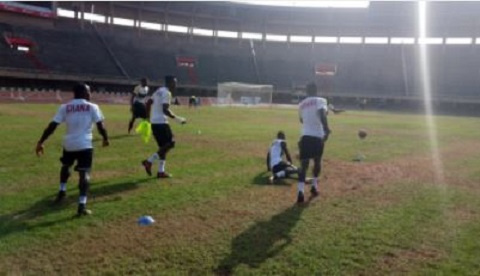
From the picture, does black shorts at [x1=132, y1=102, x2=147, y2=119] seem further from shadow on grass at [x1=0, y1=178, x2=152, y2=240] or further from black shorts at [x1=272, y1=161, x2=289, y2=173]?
shadow on grass at [x1=0, y1=178, x2=152, y2=240]

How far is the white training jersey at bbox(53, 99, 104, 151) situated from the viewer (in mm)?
7711

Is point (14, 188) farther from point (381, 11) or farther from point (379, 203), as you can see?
point (381, 11)

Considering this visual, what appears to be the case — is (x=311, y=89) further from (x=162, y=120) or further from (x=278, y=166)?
(x=162, y=120)

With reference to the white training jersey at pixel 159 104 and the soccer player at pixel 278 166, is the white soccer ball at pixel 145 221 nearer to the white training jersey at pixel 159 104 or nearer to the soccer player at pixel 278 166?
the white training jersey at pixel 159 104

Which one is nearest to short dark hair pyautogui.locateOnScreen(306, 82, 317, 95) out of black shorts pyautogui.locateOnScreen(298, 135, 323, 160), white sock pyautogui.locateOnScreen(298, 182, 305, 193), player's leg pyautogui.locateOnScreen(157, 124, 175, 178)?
black shorts pyautogui.locateOnScreen(298, 135, 323, 160)

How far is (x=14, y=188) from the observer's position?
9336 millimetres

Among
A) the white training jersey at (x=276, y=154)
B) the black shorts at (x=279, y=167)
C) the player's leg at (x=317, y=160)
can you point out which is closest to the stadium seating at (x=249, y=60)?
the white training jersey at (x=276, y=154)

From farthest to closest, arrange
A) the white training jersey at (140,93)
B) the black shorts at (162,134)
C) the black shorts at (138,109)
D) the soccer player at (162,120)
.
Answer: the black shorts at (138,109)
the white training jersey at (140,93)
the black shorts at (162,134)
the soccer player at (162,120)

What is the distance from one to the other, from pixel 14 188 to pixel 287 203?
17.4 feet

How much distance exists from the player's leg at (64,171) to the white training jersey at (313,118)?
4.21m

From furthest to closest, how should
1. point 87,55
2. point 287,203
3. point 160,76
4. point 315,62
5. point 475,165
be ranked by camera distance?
point 315,62, point 160,76, point 87,55, point 475,165, point 287,203

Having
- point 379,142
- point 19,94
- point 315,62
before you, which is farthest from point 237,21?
point 379,142

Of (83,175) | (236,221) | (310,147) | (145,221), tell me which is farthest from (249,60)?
(145,221)

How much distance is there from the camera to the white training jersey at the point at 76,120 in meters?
→ 7.71
